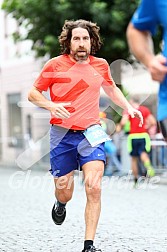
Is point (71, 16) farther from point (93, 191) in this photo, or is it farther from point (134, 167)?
point (93, 191)

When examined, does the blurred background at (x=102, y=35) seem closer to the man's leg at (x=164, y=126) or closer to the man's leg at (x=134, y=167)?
the man's leg at (x=134, y=167)

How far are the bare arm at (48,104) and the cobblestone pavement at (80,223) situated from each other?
1.20 metres

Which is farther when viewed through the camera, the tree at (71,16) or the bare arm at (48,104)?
the tree at (71,16)

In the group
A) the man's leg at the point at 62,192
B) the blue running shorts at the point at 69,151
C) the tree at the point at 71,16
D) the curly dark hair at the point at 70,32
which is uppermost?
the tree at the point at 71,16

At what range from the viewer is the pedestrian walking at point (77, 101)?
495 centimetres

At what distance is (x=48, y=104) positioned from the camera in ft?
15.2

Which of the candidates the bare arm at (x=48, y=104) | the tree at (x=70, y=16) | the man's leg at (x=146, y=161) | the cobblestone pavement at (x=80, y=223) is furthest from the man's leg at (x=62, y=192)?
the tree at (x=70, y=16)

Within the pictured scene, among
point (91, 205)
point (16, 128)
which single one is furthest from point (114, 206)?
point (16, 128)

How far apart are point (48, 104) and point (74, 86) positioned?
426mm

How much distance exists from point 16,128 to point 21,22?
1190cm

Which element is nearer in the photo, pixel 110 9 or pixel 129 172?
pixel 129 172

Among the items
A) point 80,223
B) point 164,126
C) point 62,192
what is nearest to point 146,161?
point 80,223

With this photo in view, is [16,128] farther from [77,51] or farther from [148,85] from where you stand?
[77,51]

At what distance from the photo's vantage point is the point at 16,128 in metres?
31.4
